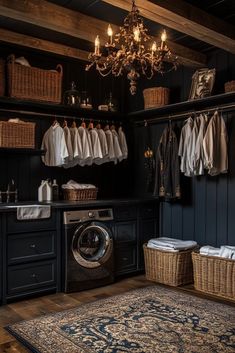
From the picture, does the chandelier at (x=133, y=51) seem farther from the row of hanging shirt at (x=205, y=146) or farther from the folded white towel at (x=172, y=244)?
the folded white towel at (x=172, y=244)

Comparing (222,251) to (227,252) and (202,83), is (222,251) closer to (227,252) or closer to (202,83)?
(227,252)

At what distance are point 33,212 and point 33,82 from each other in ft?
4.69

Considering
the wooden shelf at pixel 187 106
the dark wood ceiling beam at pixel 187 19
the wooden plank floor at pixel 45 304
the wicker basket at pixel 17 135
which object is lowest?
the wooden plank floor at pixel 45 304

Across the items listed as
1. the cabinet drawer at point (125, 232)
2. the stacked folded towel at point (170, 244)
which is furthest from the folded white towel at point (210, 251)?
the cabinet drawer at point (125, 232)

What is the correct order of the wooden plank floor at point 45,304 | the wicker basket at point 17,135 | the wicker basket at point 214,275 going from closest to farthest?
the wooden plank floor at point 45,304, the wicker basket at point 214,275, the wicker basket at point 17,135

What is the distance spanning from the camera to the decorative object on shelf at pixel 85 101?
4.23m

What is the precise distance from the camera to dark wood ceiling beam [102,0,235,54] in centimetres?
270

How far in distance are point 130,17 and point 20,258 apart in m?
2.29

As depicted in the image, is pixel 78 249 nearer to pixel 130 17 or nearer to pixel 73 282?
pixel 73 282

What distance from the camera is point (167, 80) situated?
4520mm

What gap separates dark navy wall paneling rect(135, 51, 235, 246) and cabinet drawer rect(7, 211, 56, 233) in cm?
162

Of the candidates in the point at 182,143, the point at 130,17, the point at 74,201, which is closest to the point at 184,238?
the point at 182,143

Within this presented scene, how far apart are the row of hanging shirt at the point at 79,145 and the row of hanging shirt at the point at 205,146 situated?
0.95 meters

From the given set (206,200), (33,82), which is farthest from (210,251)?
(33,82)
